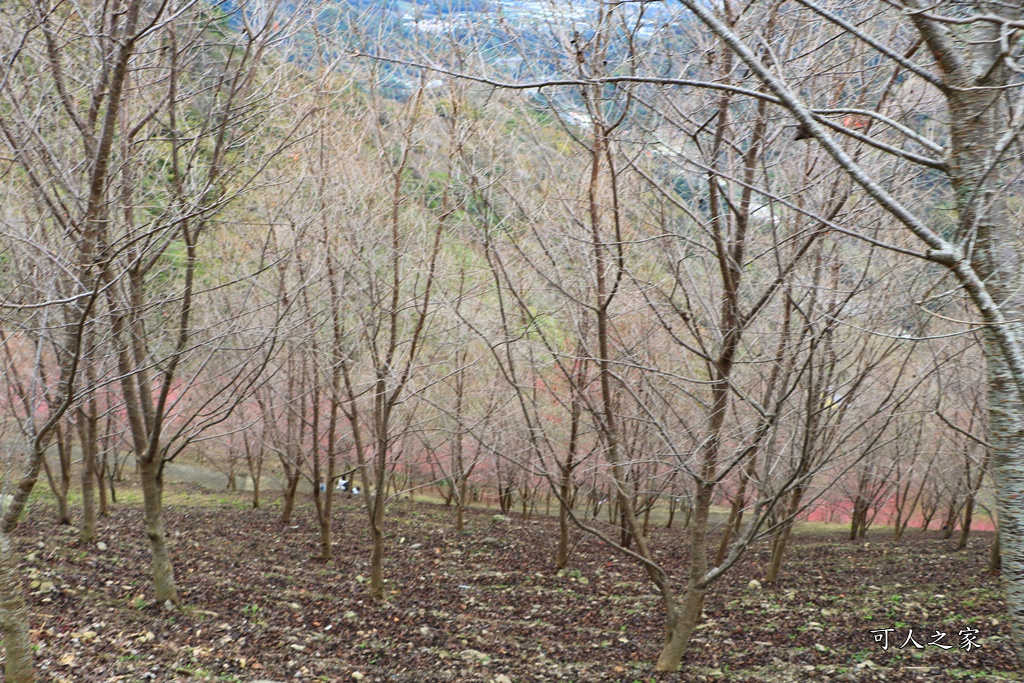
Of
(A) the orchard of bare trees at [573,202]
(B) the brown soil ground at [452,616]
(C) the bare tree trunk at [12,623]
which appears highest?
(A) the orchard of bare trees at [573,202]

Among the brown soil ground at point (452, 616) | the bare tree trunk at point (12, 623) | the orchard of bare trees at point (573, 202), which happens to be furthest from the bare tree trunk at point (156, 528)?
the bare tree trunk at point (12, 623)

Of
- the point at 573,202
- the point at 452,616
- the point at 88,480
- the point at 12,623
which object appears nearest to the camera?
the point at 12,623

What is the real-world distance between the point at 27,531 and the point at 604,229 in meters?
7.07

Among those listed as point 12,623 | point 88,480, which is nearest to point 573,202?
point 12,623

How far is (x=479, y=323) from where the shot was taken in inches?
387

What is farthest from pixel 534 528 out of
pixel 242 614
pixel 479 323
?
pixel 242 614

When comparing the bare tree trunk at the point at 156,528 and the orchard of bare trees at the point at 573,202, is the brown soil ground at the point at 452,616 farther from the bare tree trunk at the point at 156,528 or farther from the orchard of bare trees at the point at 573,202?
the orchard of bare trees at the point at 573,202

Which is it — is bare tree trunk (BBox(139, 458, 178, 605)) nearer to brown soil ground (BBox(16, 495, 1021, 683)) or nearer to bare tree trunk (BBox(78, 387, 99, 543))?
brown soil ground (BBox(16, 495, 1021, 683))

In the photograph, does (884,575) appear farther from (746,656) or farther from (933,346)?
(746,656)

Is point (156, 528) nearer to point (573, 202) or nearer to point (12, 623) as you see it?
point (12, 623)

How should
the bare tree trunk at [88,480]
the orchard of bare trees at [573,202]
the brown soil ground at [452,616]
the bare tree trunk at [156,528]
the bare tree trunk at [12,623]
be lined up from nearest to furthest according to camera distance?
the orchard of bare trees at [573,202]
the bare tree trunk at [12,623]
the brown soil ground at [452,616]
the bare tree trunk at [156,528]
the bare tree trunk at [88,480]

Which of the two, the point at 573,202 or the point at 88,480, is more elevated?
the point at 573,202

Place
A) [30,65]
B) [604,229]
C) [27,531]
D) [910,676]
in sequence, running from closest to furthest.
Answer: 1. [910,676]
2. [30,65]
3. [604,229]
4. [27,531]

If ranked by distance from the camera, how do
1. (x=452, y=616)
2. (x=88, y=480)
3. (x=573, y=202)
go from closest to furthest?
(x=573, y=202) < (x=452, y=616) < (x=88, y=480)
